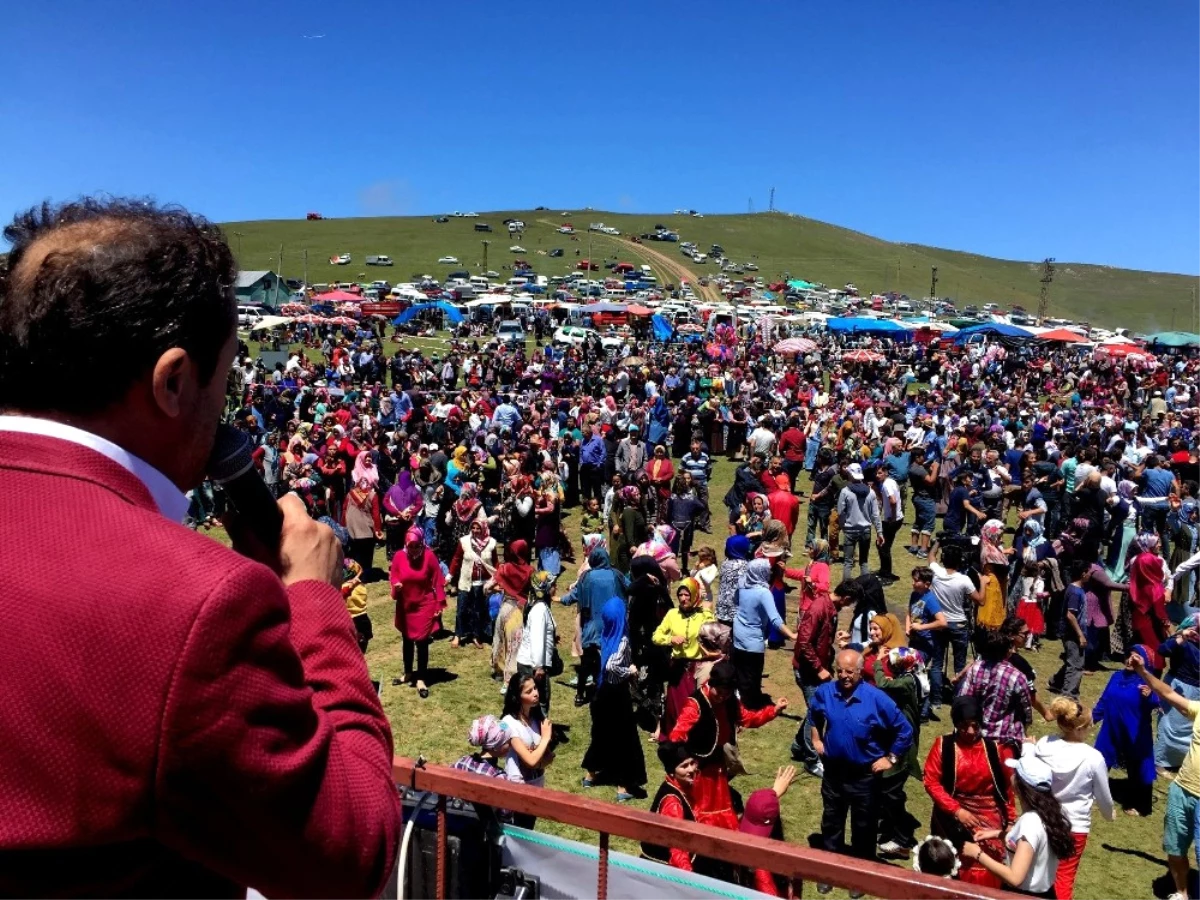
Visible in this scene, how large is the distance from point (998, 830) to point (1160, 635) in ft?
18.0

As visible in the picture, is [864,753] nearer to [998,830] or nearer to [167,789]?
[998,830]

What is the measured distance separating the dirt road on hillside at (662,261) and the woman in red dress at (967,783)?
77.3 m

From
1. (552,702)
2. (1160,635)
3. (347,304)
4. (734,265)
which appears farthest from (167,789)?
(734,265)

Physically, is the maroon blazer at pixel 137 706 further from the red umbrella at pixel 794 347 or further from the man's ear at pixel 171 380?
the red umbrella at pixel 794 347

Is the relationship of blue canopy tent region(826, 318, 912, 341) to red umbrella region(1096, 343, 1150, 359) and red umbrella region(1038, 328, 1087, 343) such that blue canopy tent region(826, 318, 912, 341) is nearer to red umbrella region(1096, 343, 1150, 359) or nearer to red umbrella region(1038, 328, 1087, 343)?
red umbrella region(1038, 328, 1087, 343)

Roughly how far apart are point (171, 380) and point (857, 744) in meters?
5.95

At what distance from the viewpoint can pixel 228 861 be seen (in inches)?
37.3

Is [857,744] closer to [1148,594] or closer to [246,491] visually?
[1148,594]

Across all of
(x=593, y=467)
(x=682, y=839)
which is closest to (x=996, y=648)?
(x=682, y=839)

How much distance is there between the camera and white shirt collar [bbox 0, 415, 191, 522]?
99 centimetres

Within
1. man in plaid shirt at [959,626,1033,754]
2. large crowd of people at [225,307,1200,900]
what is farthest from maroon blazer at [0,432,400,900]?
man in plaid shirt at [959,626,1033,754]

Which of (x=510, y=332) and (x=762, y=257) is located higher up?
(x=762, y=257)

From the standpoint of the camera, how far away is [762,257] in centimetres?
12000

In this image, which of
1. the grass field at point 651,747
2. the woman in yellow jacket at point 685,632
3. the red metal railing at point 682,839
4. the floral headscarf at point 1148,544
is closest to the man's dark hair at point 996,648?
the grass field at point 651,747
